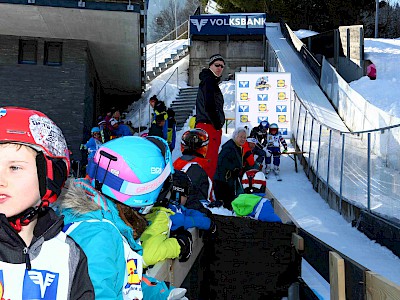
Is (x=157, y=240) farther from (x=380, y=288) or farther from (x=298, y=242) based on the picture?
(x=298, y=242)

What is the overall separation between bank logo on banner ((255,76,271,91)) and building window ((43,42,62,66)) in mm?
5737

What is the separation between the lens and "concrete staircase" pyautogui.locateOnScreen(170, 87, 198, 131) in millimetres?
20281

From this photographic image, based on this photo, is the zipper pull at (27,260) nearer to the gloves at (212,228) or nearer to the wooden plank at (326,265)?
the wooden plank at (326,265)

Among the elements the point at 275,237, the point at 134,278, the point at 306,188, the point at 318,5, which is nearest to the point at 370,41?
the point at 318,5

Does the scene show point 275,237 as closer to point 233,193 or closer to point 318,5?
point 233,193

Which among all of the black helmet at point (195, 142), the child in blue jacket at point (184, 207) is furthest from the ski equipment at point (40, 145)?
the black helmet at point (195, 142)

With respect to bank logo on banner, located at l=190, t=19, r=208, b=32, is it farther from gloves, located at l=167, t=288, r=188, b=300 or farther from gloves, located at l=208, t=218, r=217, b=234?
gloves, located at l=167, t=288, r=188, b=300

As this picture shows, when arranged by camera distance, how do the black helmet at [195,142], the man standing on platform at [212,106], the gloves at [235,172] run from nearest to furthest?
the black helmet at [195,142], the man standing on platform at [212,106], the gloves at [235,172]

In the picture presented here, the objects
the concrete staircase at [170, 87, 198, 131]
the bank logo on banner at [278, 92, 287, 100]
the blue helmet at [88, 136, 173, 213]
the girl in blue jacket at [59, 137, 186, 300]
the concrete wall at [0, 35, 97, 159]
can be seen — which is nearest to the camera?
the girl in blue jacket at [59, 137, 186, 300]

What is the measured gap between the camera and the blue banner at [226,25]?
29.1 meters

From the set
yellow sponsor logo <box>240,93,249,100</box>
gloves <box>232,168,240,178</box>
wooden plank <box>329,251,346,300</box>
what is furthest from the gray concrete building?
wooden plank <box>329,251,346,300</box>

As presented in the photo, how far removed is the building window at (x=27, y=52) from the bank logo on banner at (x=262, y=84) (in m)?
6.38

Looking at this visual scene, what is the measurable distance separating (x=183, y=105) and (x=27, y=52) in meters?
8.85

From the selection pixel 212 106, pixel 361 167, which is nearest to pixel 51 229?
pixel 212 106
